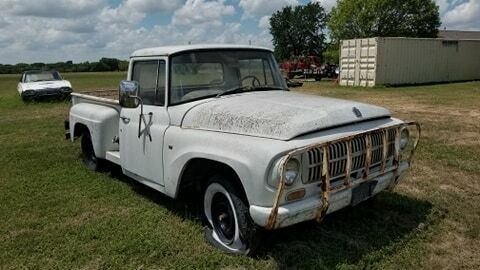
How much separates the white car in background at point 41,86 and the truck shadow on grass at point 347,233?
15.2m

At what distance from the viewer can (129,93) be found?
489cm

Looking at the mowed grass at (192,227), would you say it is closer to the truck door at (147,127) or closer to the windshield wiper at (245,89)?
the truck door at (147,127)

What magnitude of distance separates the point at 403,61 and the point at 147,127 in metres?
22.2

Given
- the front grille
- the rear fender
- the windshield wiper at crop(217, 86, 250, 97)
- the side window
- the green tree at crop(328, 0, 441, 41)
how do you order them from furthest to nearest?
1. the green tree at crop(328, 0, 441, 41)
2. the rear fender
3. the side window
4. the windshield wiper at crop(217, 86, 250, 97)
5. the front grille

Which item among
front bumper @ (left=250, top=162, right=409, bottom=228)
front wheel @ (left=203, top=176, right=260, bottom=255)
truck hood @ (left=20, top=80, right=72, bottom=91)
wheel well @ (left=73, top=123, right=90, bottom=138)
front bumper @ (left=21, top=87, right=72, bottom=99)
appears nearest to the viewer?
front bumper @ (left=250, top=162, right=409, bottom=228)

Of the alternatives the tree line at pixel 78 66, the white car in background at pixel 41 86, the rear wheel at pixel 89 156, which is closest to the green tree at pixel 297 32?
the tree line at pixel 78 66

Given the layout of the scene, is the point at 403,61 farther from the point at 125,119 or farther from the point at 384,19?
the point at 125,119

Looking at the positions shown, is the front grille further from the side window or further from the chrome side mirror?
the chrome side mirror

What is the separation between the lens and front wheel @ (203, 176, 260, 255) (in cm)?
388

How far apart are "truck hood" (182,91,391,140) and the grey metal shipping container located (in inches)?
785

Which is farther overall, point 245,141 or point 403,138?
point 403,138

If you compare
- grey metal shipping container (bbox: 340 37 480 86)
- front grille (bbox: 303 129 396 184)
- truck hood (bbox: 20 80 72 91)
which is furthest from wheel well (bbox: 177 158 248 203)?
grey metal shipping container (bbox: 340 37 480 86)

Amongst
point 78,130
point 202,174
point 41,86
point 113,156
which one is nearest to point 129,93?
point 202,174

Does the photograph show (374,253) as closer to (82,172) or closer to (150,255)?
(150,255)
